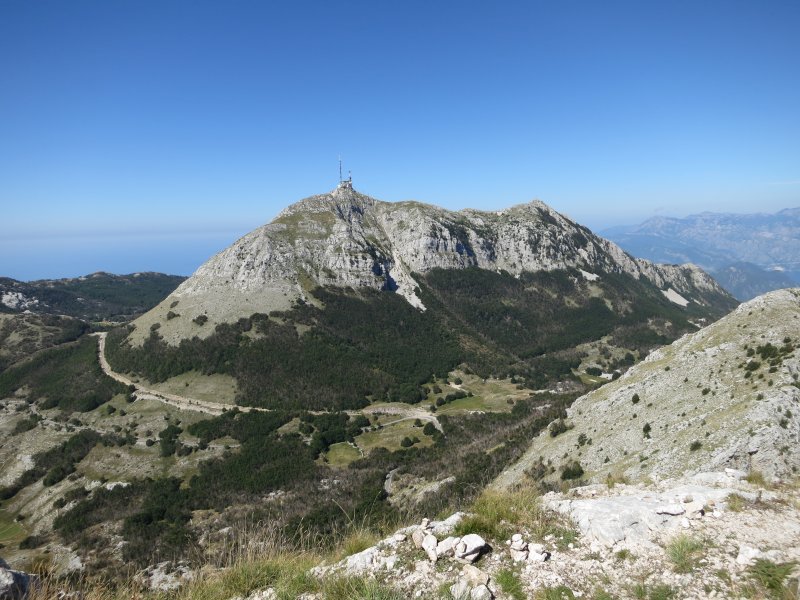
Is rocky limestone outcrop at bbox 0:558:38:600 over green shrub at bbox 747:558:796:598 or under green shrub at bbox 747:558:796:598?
over

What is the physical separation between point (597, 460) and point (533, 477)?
7223 mm

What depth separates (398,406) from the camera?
4811 inches

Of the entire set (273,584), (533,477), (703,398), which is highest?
(273,584)

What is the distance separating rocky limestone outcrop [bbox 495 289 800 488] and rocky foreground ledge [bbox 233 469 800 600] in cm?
1358

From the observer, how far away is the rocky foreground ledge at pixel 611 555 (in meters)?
8.93

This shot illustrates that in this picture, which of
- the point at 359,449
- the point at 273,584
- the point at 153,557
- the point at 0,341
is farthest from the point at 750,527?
the point at 0,341

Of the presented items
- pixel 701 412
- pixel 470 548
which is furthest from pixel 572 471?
pixel 470 548

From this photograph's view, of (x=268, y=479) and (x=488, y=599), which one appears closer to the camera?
(x=488, y=599)

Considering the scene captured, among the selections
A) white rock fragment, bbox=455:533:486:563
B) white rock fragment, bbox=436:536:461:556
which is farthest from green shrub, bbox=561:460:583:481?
white rock fragment, bbox=436:536:461:556

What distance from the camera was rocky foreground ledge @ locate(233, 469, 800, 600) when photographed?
29.3 feet

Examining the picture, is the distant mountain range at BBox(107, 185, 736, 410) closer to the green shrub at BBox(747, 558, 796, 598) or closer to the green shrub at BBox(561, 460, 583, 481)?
the green shrub at BBox(561, 460, 583, 481)

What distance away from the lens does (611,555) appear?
10320 mm

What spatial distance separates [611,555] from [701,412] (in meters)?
37.5

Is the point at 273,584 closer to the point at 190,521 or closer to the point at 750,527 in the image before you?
the point at 750,527
